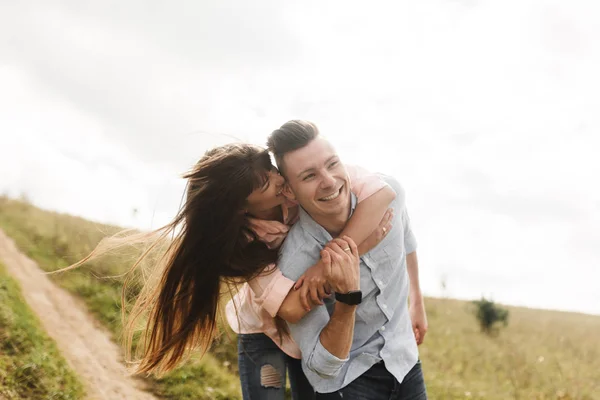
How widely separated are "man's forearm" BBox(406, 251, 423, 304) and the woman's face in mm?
1138

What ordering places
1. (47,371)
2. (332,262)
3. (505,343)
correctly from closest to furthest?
1. (332,262)
2. (47,371)
3. (505,343)

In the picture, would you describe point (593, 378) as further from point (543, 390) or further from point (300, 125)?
point (300, 125)

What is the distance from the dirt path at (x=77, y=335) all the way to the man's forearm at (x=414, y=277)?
320 centimetres

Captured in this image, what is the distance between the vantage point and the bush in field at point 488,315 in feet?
43.4

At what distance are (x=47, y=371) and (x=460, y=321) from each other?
10.2m

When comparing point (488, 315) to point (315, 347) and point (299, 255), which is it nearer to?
point (299, 255)

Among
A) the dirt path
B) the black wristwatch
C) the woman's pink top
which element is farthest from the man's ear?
the dirt path

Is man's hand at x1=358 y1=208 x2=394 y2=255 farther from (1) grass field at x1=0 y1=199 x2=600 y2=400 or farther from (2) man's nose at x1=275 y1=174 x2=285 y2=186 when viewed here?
(1) grass field at x1=0 y1=199 x2=600 y2=400

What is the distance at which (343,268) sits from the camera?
2789 millimetres

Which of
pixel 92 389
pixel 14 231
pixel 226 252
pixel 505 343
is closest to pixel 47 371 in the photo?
pixel 92 389

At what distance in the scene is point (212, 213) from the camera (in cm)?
349

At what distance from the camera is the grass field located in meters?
6.44

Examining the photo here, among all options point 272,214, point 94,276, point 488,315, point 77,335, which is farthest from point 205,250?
point 488,315

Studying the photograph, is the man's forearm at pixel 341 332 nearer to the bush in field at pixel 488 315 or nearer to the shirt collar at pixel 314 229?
the shirt collar at pixel 314 229
